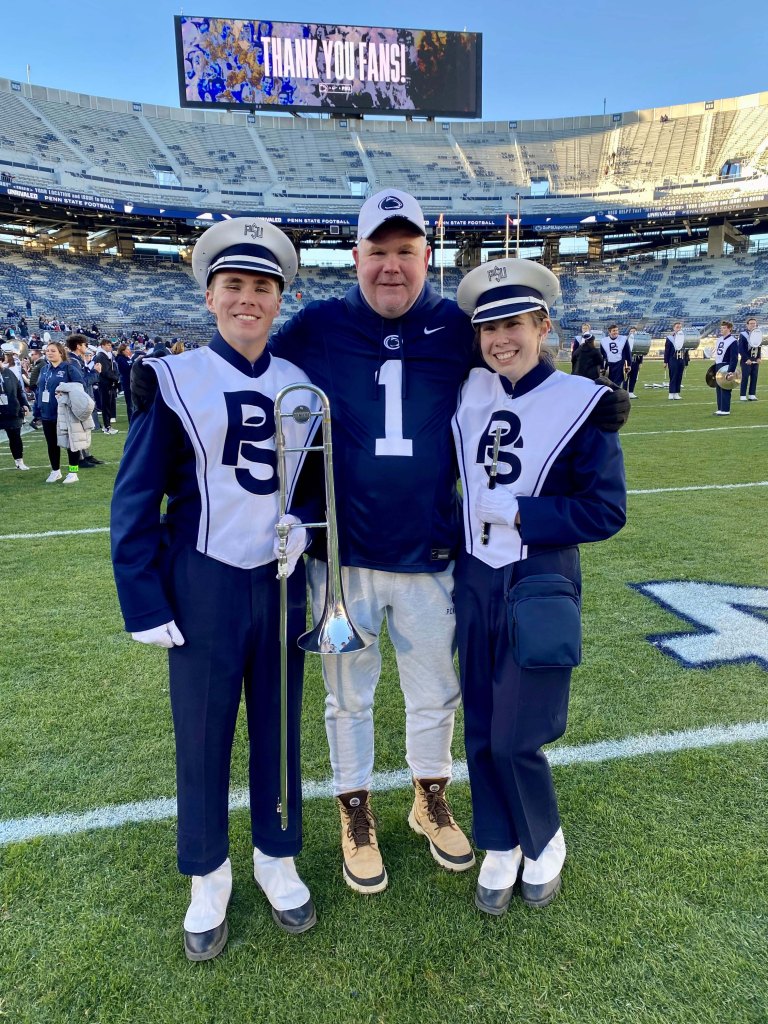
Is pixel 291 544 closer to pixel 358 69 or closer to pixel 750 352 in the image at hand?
pixel 750 352

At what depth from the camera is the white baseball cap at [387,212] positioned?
1952mm

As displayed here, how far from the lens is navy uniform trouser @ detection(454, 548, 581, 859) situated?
6.18ft

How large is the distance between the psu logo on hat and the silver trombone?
0.61 meters

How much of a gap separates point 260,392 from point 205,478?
11.3 inches

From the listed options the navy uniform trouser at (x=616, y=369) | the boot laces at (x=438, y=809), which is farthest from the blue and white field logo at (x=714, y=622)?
the navy uniform trouser at (x=616, y=369)

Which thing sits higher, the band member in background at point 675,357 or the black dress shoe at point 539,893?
the band member in background at point 675,357

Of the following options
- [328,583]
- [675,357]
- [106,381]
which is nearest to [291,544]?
[328,583]

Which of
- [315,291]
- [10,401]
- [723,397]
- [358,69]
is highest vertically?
[358,69]

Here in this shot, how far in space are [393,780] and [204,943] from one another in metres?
0.96

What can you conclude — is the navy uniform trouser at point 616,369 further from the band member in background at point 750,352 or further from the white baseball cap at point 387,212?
the white baseball cap at point 387,212

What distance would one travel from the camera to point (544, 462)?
1888 millimetres

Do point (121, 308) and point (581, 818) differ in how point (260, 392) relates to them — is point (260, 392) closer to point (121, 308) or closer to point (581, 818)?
point (581, 818)

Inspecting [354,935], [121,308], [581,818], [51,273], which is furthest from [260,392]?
[51,273]

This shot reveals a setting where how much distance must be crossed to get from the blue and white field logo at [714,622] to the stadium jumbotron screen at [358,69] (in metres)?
46.3
